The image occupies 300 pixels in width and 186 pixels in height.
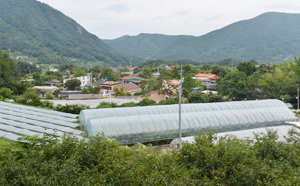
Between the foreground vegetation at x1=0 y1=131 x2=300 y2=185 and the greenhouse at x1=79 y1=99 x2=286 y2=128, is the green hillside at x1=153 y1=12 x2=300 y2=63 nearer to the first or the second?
the greenhouse at x1=79 y1=99 x2=286 y2=128

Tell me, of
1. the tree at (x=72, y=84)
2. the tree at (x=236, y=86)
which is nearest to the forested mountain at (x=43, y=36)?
the tree at (x=72, y=84)

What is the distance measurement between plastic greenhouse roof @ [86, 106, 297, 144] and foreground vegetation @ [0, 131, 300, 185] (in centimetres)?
549

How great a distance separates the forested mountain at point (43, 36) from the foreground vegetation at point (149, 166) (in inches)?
4521

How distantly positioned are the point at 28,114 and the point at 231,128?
12827 millimetres

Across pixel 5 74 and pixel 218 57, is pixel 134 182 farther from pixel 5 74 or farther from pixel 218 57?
pixel 218 57

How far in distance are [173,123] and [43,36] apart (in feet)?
477

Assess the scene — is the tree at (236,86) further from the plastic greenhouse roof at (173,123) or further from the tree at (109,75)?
the tree at (109,75)

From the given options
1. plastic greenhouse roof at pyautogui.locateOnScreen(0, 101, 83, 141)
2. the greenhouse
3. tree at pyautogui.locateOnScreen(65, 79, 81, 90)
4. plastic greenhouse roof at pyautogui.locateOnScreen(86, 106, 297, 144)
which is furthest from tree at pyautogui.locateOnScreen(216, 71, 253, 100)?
tree at pyautogui.locateOnScreen(65, 79, 81, 90)

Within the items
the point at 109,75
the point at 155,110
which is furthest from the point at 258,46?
the point at 155,110

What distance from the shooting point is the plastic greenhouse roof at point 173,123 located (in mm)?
11555

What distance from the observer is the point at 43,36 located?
13612 cm

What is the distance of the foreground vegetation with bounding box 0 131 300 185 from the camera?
448cm

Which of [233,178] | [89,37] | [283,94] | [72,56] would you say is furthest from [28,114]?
[89,37]

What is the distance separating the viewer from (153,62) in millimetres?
113562
